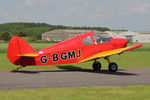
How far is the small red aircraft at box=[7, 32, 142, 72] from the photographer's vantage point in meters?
16.6

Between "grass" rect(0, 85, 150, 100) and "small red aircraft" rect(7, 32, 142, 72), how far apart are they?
602 cm

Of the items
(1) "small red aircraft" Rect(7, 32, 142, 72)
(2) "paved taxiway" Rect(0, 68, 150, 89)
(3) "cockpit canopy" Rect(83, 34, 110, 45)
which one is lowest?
(2) "paved taxiway" Rect(0, 68, 150, 89)

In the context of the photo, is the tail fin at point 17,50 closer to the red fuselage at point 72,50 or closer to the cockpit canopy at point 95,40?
the red fuselage at point 72,50

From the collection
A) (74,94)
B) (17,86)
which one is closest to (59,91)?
(74,94)

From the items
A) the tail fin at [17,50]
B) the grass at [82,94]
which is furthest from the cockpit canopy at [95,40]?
the grass at [82,94]

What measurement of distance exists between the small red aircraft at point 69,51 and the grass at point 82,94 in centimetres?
602

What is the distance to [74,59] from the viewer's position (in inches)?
704

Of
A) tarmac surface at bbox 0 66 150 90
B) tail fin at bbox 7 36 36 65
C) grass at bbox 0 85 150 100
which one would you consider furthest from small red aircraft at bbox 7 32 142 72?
grass at bbox 0 85 150 100

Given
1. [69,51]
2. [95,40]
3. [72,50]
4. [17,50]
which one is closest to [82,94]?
[17,50]

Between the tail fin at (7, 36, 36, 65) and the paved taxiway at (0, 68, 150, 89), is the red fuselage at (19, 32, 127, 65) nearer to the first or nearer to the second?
the tail fin at (7, 36, 36, 65)

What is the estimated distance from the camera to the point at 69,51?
58.2ft

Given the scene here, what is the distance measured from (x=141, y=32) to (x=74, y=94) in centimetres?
15871

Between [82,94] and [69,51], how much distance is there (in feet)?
26.2

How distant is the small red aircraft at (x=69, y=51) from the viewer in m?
16.6
